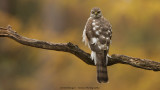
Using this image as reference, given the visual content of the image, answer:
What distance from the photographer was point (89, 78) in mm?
10164

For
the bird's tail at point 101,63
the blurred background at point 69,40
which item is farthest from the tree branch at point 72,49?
the blurred background at point 69,40

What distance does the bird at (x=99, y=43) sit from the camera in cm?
627

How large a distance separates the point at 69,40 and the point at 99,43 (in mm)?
4180

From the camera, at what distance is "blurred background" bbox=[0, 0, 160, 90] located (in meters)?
10.1

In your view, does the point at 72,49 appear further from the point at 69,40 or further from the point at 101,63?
the point at 69,40

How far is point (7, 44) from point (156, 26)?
3853 millimetres

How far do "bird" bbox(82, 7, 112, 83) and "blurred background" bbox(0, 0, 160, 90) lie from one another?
3.39m

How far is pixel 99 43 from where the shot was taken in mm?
6332

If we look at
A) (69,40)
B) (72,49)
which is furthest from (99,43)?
(69,40)

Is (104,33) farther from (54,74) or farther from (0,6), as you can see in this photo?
(0,6)

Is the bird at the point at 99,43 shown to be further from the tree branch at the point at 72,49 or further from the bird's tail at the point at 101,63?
the tree branch at the point at 72,49

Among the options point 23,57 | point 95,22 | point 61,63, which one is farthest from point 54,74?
point 95,22

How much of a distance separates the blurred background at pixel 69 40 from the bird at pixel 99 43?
3.39 metres

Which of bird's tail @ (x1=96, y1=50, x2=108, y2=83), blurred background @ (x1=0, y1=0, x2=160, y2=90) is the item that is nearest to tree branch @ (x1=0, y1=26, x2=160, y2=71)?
bird's tail @ (x1=96, y1=50, x2=108, y2=83)
